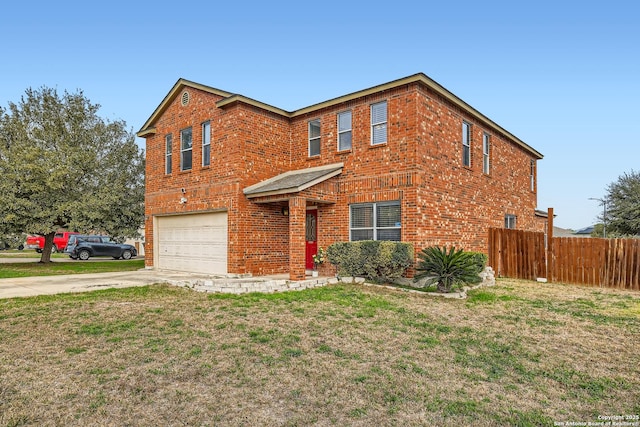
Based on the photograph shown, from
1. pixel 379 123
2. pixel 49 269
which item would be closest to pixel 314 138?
pixel 379 123

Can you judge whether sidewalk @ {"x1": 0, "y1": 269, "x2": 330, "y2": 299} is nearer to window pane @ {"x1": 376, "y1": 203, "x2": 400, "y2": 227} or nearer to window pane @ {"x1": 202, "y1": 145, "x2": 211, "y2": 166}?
window pane @ {"x1": 376, "y1": 203, "x2": 400, "y2": 227}

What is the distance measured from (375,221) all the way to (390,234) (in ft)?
2.14

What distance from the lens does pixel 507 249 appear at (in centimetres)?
1506

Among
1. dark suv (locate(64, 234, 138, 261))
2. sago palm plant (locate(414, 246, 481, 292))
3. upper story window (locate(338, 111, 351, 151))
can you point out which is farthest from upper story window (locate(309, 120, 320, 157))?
dark suv (locate(64, 234, 138, 261))

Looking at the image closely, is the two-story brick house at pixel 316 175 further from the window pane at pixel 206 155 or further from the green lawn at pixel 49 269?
the green lawn at pixel 49 269

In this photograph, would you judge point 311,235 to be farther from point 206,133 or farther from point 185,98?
point 185,98

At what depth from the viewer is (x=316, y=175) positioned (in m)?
12.9

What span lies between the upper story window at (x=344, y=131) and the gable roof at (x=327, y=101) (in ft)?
1.60

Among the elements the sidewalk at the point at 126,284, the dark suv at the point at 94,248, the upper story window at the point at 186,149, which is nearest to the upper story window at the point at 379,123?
the sidewalk at the point at 126,284

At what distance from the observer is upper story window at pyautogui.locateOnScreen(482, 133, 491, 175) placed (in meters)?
15.7

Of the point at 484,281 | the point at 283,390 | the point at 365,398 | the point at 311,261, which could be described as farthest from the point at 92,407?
the point at 484,281

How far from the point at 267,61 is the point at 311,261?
993 cm

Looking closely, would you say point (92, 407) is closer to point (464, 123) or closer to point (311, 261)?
point (311, 261)

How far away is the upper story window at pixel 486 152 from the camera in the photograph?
1570cm
